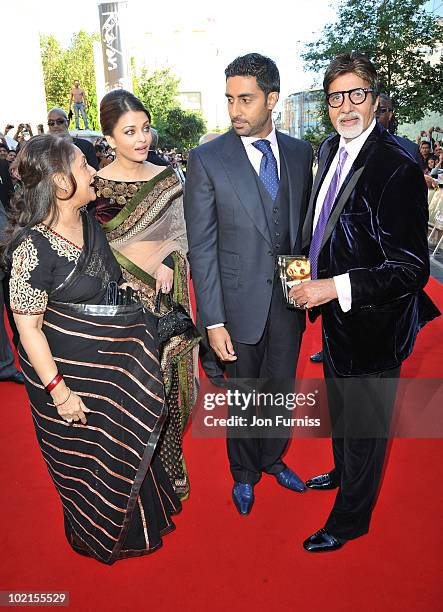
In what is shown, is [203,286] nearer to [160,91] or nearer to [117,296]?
[117,296]

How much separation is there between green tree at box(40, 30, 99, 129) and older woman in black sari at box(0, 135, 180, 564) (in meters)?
39.3

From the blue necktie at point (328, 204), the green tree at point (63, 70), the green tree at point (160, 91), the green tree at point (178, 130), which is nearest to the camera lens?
the blue necktie at point (328, 204)

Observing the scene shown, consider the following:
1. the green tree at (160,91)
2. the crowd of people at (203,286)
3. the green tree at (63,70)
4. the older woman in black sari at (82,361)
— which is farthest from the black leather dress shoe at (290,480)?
the green tree at (160,91)

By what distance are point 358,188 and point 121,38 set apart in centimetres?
5242

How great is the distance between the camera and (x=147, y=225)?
2439 millimetres

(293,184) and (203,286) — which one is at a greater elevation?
(293,184)

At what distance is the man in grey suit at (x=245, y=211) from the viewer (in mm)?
2229

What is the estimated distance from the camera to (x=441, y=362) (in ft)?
13.8

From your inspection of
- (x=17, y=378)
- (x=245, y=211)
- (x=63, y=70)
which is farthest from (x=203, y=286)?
(x=63, y=70)

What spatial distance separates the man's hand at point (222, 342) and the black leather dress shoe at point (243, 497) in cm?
74

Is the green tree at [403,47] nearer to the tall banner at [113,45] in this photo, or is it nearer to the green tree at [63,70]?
the green tree at [63,70]

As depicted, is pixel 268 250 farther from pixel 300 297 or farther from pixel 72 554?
pixel 72 554

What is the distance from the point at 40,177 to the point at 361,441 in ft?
5.37

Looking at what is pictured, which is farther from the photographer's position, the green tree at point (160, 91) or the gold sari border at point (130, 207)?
the green tree at point (160, 91)
